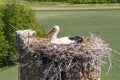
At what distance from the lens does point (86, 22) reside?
95.2ft

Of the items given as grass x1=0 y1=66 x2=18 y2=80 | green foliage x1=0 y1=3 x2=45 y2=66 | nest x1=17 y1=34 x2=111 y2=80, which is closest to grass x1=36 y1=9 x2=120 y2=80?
green foliage x1=0 y1=3 x2=45 y2=66

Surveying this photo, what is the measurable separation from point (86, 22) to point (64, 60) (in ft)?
75.9

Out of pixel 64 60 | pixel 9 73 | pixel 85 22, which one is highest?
pixel 64 60

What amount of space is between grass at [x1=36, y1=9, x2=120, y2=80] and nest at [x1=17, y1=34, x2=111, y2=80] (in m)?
14.3

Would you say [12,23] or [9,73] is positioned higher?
[12,23]

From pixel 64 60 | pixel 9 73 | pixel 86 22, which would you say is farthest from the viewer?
pixel 86 22

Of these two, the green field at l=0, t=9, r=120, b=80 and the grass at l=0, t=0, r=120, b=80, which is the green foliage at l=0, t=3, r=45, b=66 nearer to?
the grass at l=0, t=0, r=120, b=80

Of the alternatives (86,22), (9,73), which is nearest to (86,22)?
(86,22)

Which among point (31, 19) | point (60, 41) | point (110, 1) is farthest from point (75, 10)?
point (60, 41)

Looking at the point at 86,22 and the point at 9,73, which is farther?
the point at 86,22

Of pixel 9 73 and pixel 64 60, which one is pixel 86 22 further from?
pixel 64 60

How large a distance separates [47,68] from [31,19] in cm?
1341

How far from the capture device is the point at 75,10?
35.5 meters

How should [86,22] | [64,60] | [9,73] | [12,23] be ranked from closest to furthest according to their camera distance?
[64,60] < [9,73] < [12,23] < [86,22]
